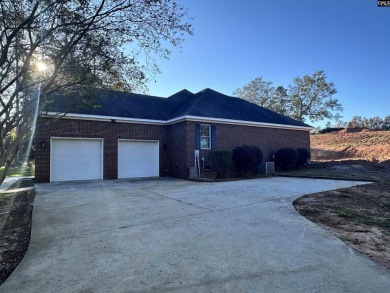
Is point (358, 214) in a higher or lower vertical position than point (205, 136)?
lower

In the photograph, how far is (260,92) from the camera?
1539 inches

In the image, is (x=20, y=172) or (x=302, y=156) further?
(x=20, y=172)

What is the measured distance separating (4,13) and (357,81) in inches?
854

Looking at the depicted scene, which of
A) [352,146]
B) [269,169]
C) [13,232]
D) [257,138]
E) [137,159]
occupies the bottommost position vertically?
[13,232]

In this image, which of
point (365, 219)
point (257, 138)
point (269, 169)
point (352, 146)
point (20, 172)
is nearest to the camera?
point (365, 219)

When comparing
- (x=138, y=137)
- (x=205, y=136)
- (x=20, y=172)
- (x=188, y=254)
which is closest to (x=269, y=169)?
(x=205, y=136)

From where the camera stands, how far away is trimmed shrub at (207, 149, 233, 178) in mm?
13094

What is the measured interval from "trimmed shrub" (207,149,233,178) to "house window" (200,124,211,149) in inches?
47.6

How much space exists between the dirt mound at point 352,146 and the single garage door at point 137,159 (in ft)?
50.8

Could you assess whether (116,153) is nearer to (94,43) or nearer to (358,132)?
(94,43)

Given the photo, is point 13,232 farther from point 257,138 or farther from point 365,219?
point 257,138

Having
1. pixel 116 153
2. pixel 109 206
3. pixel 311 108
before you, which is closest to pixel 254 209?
pixel 109 206

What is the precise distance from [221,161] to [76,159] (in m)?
7.38

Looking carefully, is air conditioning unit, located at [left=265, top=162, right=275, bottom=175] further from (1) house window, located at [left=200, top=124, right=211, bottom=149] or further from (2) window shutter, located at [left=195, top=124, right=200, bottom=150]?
(2) window shutter, located at [left=195, top=124, right=200, bottom=150]
